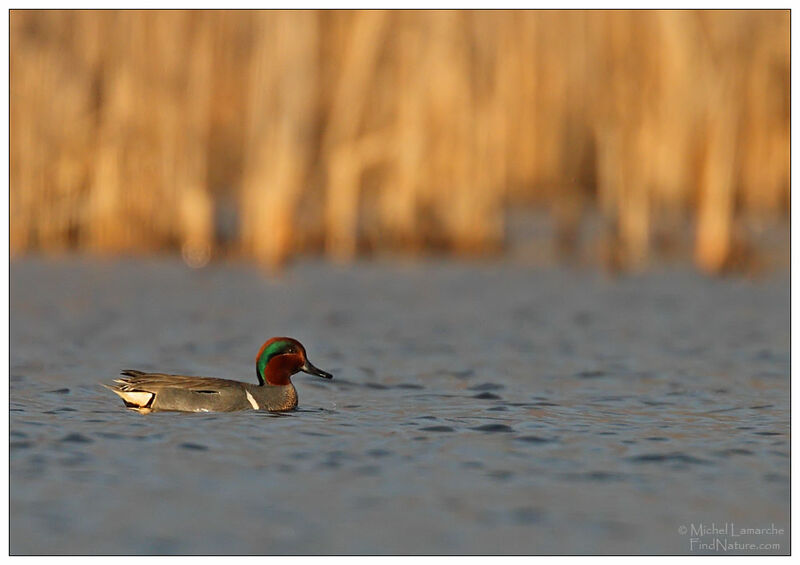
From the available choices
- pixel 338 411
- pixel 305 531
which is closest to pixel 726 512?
pixel 305 531

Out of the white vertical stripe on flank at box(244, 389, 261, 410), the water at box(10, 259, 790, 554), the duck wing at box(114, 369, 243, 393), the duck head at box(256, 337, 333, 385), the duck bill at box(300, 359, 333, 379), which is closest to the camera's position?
the water at box(10, 259, 790, 554)

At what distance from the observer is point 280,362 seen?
7.78 meters

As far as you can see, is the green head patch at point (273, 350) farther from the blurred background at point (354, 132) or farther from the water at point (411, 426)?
the blurred background at point (354, 132)

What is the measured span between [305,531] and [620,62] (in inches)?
448

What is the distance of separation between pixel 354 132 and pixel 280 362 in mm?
6657

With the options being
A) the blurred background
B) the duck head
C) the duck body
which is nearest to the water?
the duck body

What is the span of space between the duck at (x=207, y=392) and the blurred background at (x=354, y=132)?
5.69 m

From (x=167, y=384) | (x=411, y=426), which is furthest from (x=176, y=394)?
(x=411, y=426)

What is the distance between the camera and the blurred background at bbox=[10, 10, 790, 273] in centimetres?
1345

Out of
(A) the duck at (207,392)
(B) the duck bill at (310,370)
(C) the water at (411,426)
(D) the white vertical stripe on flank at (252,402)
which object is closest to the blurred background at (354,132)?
(C) the water at (411,426)

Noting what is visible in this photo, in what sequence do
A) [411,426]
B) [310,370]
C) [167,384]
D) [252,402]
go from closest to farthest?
[411,426], [167,384], [252,402], [310,370]

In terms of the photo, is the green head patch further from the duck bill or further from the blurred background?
the blurred background

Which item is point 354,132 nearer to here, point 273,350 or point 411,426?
point 273,350

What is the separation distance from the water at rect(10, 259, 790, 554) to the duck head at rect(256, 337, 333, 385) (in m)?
0.29
